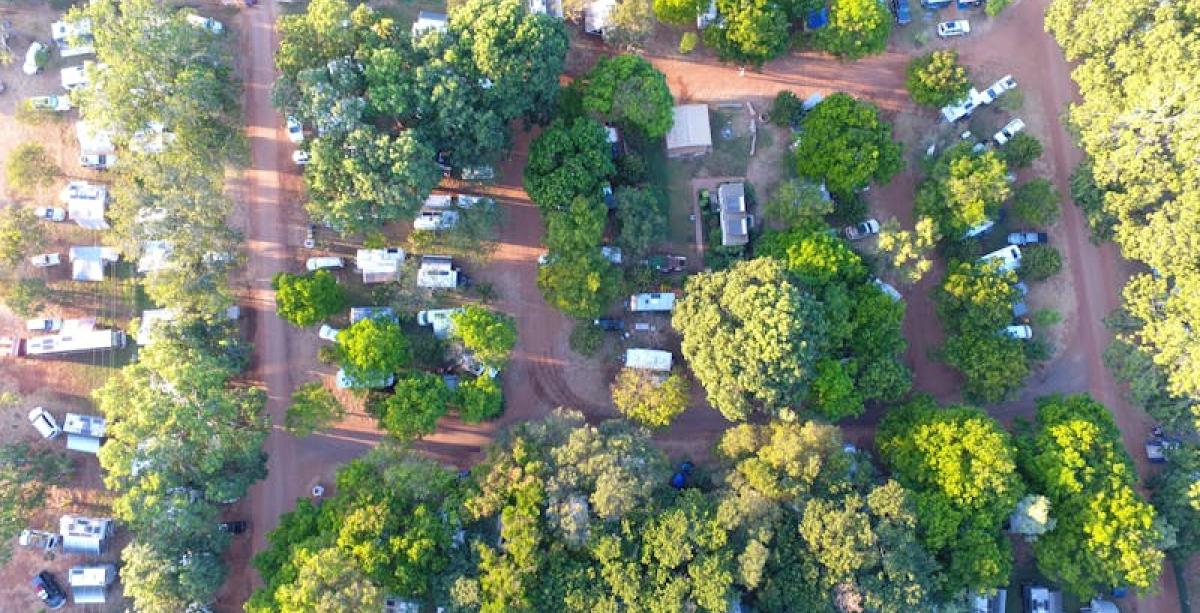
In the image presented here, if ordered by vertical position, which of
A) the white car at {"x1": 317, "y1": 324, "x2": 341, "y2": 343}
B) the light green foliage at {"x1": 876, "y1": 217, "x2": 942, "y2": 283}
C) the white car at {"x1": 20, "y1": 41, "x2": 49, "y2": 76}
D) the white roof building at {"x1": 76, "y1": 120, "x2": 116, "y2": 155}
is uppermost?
the white car at {"x1": 20, "y1": 41, "x2": 49, "y2": 76}

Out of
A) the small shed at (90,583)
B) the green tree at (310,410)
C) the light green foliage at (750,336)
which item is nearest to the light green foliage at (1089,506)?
the light green foliage at (750,336)

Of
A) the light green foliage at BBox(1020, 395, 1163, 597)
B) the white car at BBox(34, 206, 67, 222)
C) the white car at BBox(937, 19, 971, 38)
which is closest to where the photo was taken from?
the light green foliage at BBox(1020, 395, 1163, 597)

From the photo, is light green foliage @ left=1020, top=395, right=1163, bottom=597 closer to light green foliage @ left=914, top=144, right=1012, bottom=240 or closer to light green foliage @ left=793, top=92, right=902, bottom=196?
light green foliage @ left=914, top=144, right=1012, bottom=240

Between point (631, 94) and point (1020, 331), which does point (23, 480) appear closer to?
point (631, 94)

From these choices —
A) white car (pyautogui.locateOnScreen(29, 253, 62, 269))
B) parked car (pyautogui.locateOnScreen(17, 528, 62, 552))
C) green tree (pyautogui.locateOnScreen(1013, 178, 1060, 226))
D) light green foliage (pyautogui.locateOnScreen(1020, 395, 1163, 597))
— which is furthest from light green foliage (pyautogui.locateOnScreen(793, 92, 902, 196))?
parked car (pyautogui.locateOnScreen(17, 528, 62, 552))

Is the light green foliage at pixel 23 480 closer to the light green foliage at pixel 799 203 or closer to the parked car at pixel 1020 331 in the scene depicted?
the light green foliage at pixel 799 203

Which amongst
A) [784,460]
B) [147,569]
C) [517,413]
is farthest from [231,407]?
[784,460]

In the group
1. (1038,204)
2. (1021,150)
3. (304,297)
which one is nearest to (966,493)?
(1038,204)
